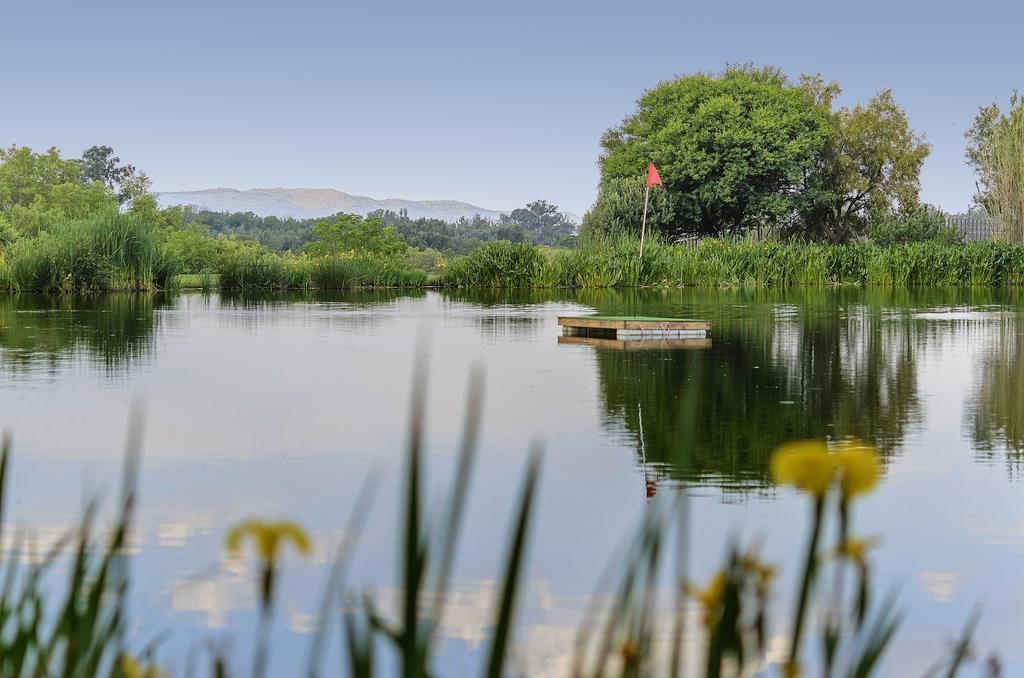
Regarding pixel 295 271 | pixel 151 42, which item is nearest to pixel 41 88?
pixel 151 42

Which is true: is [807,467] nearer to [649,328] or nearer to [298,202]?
[649,328]

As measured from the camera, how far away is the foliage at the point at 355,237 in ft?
133

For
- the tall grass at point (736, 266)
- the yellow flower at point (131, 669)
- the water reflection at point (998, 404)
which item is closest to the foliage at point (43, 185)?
the tall grass at point (736, 266)

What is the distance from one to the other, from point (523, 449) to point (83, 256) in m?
17.9

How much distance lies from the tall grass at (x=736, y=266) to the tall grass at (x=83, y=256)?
8412 mm

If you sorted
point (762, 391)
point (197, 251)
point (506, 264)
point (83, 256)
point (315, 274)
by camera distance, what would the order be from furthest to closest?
point (197, 251)
point (315, 274)
point (506, 264)
point (83, 256)
point (762, 391)

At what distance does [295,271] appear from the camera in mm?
27781

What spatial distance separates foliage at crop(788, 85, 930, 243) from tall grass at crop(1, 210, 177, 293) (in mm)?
23672

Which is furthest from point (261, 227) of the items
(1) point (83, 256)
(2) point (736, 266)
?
(1) point (83, 256)

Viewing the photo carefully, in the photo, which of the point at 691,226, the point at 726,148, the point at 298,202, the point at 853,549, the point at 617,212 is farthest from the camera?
the point at 298,202

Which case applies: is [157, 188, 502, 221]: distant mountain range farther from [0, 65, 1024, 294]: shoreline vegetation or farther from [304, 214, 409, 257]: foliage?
[304, 214, 409, 257]: foliage

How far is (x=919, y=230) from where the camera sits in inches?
1415

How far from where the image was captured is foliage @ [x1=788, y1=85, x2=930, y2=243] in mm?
40219

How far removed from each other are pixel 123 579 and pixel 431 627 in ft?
1.84
